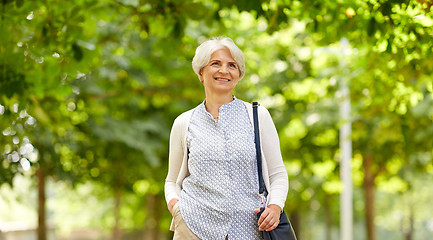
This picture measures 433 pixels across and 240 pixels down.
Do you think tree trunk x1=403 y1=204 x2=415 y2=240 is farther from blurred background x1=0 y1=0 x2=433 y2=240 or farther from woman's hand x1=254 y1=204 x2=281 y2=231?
woman's hand x1=254 y1=204 x2=281 y2=231

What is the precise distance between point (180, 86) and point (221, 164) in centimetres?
1074

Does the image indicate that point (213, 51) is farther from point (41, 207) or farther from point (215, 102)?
Answer: point (41, 207)

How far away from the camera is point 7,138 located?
931 centimetres

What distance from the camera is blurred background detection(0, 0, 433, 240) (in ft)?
20.6

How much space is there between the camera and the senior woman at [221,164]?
359cm

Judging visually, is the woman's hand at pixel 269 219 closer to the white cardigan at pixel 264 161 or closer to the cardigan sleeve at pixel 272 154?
the white cardigan at pixel 264 161

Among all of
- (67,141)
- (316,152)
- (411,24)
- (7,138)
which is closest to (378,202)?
(316,152)

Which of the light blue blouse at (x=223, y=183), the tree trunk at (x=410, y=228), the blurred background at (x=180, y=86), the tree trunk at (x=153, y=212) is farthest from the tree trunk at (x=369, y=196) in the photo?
the tree trunk at (x=410, y=228)

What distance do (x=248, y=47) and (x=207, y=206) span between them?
384 inches

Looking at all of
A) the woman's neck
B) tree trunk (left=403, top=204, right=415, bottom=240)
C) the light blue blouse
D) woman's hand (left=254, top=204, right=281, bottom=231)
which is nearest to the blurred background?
the woman's neck

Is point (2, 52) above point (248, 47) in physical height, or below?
below

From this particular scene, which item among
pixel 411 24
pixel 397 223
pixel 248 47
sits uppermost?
pixel 248 47

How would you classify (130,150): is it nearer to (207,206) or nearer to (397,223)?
(207,206)

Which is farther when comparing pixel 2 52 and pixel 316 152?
pixel 316 152
